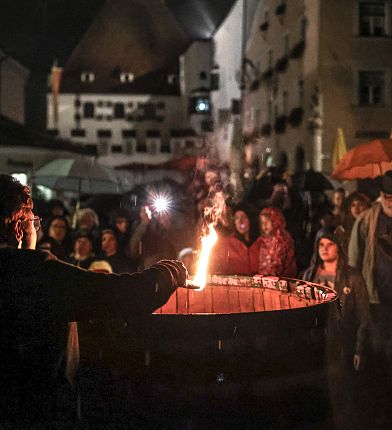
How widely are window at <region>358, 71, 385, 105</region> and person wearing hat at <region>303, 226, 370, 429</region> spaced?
18664 millimetres

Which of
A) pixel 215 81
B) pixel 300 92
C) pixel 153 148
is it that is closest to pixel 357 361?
pixel 300 92

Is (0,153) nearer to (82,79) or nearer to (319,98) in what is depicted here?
(319,98)

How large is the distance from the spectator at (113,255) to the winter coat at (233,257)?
5.63ft

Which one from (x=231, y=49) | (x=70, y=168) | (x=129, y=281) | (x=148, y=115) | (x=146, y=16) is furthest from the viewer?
(x=146, y=16)

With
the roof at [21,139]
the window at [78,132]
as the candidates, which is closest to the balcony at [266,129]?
the roof at [21,139]

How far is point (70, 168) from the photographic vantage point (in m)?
12.0

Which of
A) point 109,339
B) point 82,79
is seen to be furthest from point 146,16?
point 109,339

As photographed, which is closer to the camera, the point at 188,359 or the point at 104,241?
the point at 188,359

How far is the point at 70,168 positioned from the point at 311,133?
1581 centimetres

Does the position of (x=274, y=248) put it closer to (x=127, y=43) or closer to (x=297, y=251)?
(x=297, y=251)

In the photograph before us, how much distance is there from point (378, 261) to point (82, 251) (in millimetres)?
3753

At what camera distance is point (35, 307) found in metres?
2.63

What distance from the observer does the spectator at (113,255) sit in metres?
8.82

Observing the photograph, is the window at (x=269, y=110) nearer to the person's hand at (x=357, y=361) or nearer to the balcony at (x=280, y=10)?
the balcony at (x=280, y=10)
